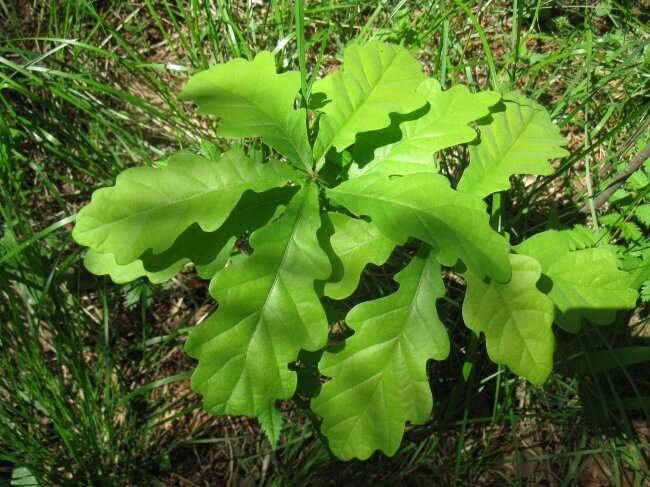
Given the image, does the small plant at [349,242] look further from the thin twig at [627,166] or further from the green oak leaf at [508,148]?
the thin twig at [627,166]

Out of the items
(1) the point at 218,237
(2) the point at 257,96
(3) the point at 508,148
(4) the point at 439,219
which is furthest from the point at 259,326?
(3) the point at 508,148

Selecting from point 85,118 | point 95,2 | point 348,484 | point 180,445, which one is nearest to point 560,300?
point 348,484

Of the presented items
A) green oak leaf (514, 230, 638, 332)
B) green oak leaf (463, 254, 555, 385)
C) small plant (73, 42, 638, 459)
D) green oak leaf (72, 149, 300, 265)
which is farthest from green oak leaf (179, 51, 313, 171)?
green oak leaf (514, 230, 638, 332)

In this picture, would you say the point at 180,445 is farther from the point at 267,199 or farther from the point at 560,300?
the point at 560,300

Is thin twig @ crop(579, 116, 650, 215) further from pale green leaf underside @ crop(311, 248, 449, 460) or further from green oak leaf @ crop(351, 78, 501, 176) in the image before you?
pale green leaf underside @ crop(311, 248, 449, 460)

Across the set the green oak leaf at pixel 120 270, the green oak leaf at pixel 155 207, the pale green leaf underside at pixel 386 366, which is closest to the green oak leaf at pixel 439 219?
the pale green leaf underside at pixel 386 366
